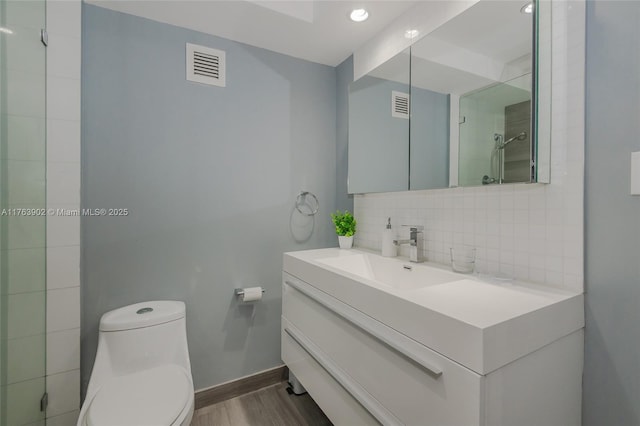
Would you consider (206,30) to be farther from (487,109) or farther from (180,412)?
(180,412)

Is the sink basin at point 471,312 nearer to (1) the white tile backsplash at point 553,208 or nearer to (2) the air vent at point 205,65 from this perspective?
(1) the white tile backsplash at point 553,208

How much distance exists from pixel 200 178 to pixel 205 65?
0.67 metres

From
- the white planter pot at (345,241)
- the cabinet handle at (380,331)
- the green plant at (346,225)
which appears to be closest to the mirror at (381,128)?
the green plant at (346,225)

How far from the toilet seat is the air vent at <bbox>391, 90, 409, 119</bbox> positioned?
1.69 meters

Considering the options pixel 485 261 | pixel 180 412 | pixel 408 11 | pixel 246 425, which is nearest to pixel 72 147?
pixel 180 412

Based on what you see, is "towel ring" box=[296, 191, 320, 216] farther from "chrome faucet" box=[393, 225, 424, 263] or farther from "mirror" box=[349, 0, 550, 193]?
"chrome faucet" box=[393, 225, 424, 263]

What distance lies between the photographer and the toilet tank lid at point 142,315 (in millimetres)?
1361

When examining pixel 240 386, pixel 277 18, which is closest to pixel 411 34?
pixel 277 18

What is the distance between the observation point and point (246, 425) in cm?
156

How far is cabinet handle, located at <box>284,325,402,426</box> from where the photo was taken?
0.96 metres

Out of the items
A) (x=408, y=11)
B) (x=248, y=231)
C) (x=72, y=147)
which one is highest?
(x=408, y=11)

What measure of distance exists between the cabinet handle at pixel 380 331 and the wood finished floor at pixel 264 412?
79cm

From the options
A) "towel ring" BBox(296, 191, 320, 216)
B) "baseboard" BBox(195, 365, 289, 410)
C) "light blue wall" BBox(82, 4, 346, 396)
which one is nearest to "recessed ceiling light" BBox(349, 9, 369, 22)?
"light blue wall" BBox(82, 4, 346, 396)

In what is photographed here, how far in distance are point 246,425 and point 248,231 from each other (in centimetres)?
107
